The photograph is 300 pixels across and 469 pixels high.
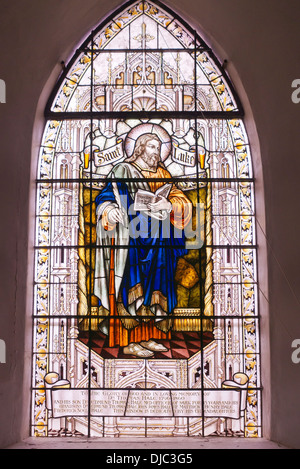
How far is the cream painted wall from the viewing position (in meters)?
5.34

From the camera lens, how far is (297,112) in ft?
18.0

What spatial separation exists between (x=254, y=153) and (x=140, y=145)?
990mm

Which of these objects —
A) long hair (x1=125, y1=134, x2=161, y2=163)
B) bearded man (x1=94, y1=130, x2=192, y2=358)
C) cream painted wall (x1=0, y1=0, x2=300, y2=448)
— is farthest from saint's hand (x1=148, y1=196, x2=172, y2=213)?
cream painted wall (x1=0, y1=0, x2=300, y2=448)

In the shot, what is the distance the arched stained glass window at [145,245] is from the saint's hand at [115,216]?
0.01 m

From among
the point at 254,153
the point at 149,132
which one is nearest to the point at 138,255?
the point at 149,132

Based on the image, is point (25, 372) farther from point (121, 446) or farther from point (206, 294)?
point (206, 294)

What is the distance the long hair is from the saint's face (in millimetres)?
27

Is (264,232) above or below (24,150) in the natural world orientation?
below

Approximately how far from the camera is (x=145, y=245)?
19.3 ft

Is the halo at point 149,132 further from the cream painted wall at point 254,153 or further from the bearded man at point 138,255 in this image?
the cream painted wall at point 254,153

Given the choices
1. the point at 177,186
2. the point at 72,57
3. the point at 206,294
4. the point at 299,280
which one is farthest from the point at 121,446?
the point at 72,57

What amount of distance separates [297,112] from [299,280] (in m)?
1.31

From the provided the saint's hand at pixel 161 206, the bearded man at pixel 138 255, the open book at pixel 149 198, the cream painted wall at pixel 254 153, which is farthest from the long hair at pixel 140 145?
the cream painted wall at pixel 254 153

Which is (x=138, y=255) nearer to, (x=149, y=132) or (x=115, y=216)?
(x=115, y=216)
